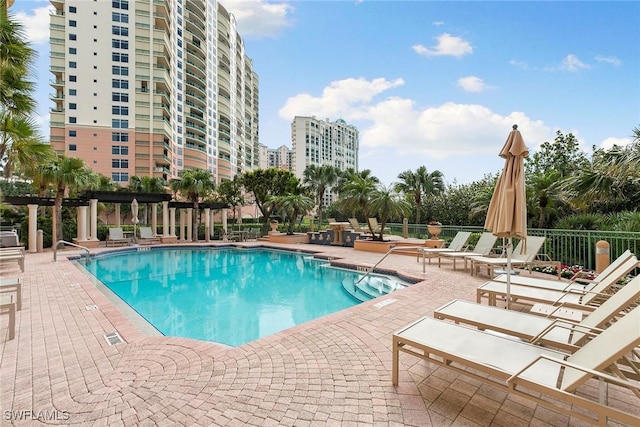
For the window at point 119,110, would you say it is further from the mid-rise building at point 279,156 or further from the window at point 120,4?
the mid-rise building at point 279,156

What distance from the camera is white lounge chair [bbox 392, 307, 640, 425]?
6.75 feet

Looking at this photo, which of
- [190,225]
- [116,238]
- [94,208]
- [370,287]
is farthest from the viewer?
[190,225]

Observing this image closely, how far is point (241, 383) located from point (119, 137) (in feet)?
155

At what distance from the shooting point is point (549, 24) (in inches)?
400

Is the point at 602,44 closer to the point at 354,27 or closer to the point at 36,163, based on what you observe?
the point at 354,27

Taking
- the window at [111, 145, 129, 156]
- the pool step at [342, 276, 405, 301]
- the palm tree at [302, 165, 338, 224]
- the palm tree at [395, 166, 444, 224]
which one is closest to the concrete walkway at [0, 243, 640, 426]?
the pool step at [342, 276, 405, 301]

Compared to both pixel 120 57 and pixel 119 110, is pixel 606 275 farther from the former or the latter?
pixel 120 57

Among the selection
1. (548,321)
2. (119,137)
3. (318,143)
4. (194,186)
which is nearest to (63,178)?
(194,186)

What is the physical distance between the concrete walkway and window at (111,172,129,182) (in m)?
42.5

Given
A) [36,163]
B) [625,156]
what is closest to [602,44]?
[625,156]

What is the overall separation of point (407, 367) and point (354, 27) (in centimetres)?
1302

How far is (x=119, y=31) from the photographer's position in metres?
41.2

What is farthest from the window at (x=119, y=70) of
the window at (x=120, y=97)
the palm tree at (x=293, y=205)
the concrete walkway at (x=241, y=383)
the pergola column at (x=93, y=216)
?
the concrete walkway at (x=241, y=383)

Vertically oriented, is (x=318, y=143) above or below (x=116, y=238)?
above
